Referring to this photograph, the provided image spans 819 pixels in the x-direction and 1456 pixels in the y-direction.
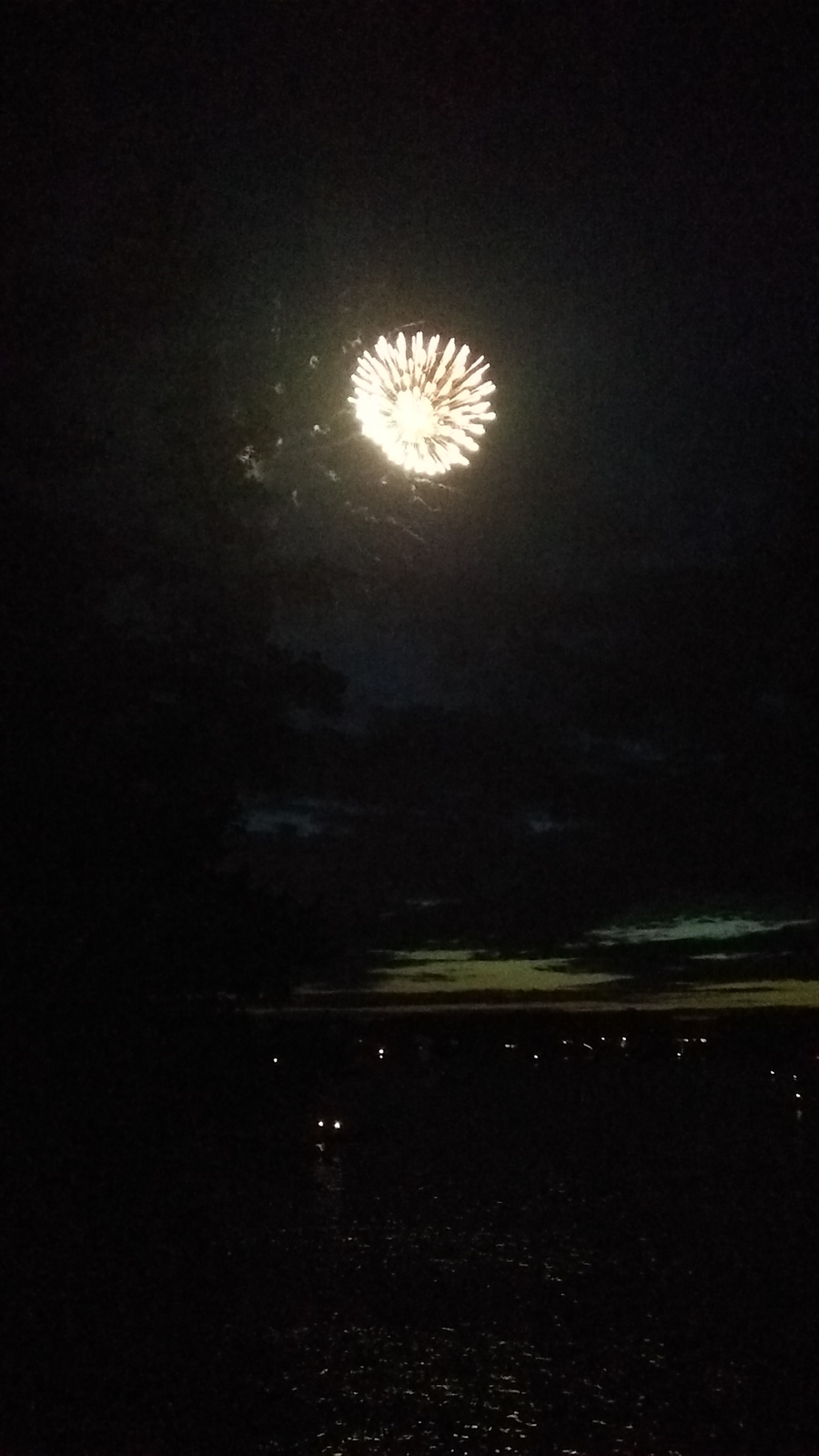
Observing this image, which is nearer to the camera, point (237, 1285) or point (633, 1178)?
point (237, 1285)

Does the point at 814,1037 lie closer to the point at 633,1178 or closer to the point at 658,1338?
the point at 633,1178

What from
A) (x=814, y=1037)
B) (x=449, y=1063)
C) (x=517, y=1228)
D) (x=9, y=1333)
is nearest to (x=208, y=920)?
(x=9, y=1333)

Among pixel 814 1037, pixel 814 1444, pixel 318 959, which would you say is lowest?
pixel 814 1444

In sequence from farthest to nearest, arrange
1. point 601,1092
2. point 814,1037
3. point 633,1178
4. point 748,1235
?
point 814,1037 < point 601,1092 < point 633,1178 < point 748,1235

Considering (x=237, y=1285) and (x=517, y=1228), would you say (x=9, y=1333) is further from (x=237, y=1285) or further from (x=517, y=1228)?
(x=517, y=1228)

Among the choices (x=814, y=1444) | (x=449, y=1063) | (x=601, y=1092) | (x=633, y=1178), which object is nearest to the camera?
(x=814, y=1444)

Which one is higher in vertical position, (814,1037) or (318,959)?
(814,1037)
